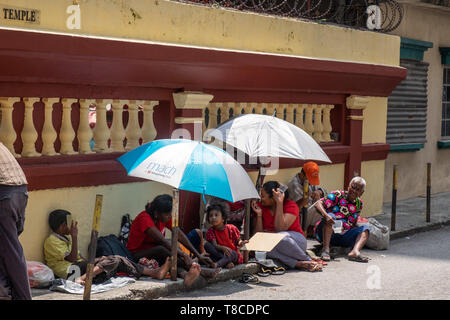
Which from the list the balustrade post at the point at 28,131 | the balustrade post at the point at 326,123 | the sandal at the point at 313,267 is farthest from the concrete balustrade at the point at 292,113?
the balustrade post at the point at 28,131

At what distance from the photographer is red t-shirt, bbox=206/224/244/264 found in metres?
8.73

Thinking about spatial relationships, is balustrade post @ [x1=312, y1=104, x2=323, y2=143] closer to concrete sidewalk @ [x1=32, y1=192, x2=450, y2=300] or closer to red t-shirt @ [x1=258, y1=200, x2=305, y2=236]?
concrete sidewalk @ [x1=32, y1=192, x2=450, y2=300]

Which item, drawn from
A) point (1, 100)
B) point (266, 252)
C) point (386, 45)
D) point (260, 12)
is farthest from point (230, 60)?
point (386, 45)

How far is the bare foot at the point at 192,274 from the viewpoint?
795 cm

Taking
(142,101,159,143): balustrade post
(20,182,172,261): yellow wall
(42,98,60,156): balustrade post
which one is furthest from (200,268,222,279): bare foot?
(42,98,60,156): balustrade post

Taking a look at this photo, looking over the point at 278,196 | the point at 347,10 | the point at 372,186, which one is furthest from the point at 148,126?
the point at 347,10

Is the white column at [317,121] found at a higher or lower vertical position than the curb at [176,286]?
higher

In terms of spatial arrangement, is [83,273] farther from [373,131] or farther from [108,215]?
[373,131]

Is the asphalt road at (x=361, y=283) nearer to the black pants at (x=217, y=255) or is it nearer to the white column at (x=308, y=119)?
the black pants at (x=217, y=255)

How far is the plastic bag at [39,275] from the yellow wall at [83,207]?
393mm

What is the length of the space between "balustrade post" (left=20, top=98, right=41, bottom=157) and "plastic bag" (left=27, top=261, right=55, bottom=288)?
1.14 meters

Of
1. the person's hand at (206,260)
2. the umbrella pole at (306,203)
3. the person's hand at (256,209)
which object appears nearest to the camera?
the person's hand at (206,260)

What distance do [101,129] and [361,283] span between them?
10.7ft

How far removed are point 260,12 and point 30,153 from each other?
414 centimetres
